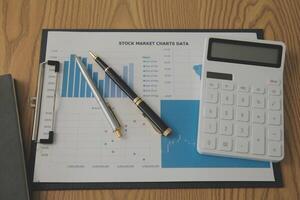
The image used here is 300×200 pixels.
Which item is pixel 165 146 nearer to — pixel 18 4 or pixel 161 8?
pixel 161 8

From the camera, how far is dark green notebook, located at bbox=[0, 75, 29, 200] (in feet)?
1.48

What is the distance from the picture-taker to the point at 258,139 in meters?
0.49

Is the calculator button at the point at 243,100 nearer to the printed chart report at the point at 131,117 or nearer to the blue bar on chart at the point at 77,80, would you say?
the printed chart report at the point at 131,117

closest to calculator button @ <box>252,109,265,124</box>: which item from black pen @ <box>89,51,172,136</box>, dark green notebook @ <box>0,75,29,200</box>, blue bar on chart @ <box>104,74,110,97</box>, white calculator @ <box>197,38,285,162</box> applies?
white calculator @ <box>197,38,285,162</box>

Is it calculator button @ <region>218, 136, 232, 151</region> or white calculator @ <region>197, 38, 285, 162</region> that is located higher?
white calculator @ <region>197, 38, 285, 162</region>

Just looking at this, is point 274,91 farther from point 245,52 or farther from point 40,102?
point 40,102

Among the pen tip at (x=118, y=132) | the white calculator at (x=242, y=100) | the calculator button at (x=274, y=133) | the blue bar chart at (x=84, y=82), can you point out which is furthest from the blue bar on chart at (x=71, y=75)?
the calculator button at (x=274, y=133)

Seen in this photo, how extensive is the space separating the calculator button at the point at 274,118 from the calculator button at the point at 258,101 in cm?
2

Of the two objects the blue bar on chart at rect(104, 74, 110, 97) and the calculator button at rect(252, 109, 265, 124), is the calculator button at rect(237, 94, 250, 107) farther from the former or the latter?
the blue bar on chart at rect(104, 74, 110, 97)

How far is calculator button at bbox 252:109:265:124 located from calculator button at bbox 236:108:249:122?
11mm

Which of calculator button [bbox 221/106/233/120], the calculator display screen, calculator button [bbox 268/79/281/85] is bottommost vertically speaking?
calculator button [bbox 221/106/233/120]

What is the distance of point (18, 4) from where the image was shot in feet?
1.97

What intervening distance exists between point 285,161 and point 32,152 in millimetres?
395

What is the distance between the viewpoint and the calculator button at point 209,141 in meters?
0.48
